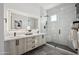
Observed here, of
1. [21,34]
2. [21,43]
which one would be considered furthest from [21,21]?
[21,43]

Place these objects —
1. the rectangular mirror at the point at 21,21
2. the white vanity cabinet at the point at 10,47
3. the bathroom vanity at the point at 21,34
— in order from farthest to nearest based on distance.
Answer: the rectangular mirror at the point at 21,21 → the bathroom vanity at the point at 21,34 → the white vanity cabinet at the point at 10,47

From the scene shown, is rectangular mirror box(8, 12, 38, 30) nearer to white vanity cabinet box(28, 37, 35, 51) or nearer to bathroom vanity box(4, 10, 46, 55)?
bathroom vanity box(4, 10, 46, 55)

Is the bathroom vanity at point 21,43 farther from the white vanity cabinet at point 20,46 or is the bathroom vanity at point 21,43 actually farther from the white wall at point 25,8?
the white wall at point 25,8

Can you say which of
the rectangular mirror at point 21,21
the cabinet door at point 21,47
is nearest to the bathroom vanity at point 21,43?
the cabinet door at point 21,47

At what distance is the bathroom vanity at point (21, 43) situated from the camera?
216 centimetres

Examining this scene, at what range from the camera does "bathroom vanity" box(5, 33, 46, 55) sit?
7.08 ft

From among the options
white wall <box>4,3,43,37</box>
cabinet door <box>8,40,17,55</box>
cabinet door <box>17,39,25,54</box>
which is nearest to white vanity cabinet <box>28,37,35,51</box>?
cabinet door <box>17,39,25,54</box>

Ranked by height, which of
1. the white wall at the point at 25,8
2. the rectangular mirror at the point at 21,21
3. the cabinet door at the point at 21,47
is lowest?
the cabinet door at the point at 21,47

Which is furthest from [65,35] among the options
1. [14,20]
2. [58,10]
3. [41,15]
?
[14,20]

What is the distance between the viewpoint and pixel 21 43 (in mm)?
2521

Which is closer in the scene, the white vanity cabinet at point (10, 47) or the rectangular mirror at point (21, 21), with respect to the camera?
the white vanity cabinet at point (10, 47)

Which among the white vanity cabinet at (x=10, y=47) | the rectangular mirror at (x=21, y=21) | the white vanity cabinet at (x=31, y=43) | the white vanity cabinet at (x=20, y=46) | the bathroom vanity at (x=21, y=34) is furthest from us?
the white vanity cabinet at (x=31, y=43)

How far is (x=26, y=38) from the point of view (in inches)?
108

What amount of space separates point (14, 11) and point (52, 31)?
2036 mm
